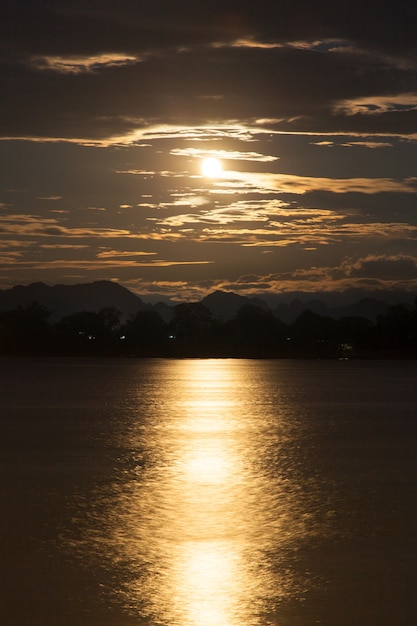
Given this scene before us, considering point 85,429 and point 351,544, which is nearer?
point 351,544

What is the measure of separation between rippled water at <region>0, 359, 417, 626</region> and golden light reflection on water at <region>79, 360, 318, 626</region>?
3 centimetres

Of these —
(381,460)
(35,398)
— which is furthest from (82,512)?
(35,398)

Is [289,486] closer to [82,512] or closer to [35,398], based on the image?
[82,512]

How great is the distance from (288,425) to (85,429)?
8.76 meters

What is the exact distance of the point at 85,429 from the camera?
128ft

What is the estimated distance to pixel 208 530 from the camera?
1655 centimetres

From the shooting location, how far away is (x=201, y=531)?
16.4 metres

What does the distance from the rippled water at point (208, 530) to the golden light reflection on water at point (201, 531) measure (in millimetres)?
29

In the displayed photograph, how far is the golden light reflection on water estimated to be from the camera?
38.4ft

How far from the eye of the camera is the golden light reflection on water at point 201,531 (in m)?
11.7

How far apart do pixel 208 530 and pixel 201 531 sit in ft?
0.51

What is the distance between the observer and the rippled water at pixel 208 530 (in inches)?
456

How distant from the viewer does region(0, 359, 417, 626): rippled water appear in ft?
38.0

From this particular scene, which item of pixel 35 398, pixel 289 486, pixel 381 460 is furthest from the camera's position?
pixel 35 398
